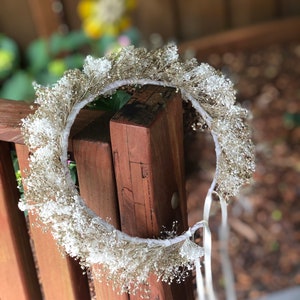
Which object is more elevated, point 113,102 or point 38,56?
point 38,56

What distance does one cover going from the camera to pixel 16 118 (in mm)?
960

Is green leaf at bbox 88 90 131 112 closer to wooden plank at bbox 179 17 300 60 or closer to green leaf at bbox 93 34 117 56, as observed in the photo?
green leaf at bbox 93 34 117 56

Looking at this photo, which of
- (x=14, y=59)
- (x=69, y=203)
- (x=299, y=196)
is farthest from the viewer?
(x=14, y=59)

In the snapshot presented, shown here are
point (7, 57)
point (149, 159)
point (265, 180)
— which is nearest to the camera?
point (149, 159)

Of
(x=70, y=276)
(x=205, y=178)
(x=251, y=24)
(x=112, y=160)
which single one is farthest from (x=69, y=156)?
(x=251, y=24)

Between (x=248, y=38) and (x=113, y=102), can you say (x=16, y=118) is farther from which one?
(x=248, y=38)

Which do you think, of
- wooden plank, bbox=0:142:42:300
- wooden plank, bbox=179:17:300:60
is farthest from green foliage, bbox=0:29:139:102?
wooden plank, bbox=0:142:42:300

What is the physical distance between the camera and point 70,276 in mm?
1048

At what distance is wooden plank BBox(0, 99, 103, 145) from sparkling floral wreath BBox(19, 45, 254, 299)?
4 centimetres

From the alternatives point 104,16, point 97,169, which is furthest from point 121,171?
point 104,16

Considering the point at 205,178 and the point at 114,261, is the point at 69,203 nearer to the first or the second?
the point at 114,261

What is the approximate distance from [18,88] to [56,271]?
6.48 ft

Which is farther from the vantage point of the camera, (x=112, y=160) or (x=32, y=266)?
(x=32, y=266)

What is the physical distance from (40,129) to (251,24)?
2.95 m
